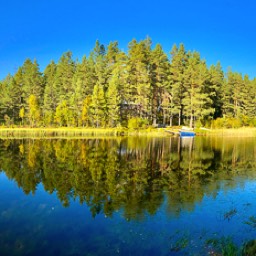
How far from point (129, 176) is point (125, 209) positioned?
284 inches

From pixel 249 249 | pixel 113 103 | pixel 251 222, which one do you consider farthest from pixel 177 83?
pixel 249 249

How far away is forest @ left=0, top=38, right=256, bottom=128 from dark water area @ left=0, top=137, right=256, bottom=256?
133 feet

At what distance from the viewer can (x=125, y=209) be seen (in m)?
13.0

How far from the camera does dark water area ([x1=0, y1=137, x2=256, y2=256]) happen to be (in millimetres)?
9438

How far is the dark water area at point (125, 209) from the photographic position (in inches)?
372

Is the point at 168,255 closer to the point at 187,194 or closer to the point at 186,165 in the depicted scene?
the point at 187,194

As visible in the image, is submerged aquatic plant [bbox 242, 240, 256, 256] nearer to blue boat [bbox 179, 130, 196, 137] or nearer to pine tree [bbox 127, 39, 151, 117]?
blue boat [bbox 179, 130, 196, 137]

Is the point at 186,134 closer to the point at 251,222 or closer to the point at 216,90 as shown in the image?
the point at 216,90

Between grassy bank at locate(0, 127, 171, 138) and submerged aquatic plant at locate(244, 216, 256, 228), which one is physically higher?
grassy bank at locate(0, 127, 171, 138)

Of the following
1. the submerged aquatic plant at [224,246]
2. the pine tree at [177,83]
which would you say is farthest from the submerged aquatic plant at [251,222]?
the pine tree at [177,83]

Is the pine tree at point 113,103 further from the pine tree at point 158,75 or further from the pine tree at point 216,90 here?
the pine tree at point 216,90

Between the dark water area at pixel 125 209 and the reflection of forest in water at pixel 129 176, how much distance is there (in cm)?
6

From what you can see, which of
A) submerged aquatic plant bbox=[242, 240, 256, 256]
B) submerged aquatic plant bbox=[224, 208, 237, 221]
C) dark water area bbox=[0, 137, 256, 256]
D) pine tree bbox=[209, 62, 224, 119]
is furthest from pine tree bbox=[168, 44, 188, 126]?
submerged aquatic plant bbox=[242, 240, 256, 256]

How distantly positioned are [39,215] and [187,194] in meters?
7.85
